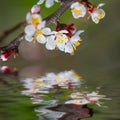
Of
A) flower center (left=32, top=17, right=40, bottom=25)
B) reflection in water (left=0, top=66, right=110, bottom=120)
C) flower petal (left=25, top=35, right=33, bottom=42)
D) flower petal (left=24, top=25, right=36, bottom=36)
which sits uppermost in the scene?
flower center (left=32, top=17, right=40, bottom=25)

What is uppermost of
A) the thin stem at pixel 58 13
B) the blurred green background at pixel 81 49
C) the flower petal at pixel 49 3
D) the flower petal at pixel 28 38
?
the blurred green background at pixel 81 49

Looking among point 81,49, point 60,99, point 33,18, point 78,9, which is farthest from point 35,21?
point 81,49

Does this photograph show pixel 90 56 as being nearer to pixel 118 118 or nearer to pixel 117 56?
pixel 117 56

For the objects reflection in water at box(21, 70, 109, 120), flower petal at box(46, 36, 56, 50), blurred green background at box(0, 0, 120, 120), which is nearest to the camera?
reflection in water at box(21, 70, 109, 120)

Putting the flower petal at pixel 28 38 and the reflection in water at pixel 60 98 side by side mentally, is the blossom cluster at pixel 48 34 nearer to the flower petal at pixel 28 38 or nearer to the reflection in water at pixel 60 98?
the flower petal at pixel 28 38

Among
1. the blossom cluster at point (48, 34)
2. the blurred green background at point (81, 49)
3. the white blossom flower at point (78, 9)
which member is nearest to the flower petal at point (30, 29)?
the blossom cluster at point (48, 34)

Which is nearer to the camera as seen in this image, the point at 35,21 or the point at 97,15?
the point at 35,21

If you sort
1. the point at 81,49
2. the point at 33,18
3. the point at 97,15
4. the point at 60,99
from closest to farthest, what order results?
the point at 33,18 < the point at 97,15 < the point at 60,99 < the point at 81,49

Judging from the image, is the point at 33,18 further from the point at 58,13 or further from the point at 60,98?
the point at 60,98

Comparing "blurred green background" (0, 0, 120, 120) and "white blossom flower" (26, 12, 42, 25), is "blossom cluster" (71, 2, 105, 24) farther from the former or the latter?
"blurred green background" (0, 0, 120, 120)

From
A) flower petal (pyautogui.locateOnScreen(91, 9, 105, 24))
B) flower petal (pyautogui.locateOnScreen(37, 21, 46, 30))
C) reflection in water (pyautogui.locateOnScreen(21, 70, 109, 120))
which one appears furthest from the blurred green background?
flower petal (pyautogui.locateOnScreen(37, 21, 46, 30))

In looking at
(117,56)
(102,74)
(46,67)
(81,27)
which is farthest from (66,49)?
(81,27)
